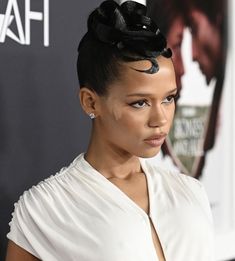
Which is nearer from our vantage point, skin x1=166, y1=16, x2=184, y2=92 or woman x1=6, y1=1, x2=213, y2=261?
woman x1=6, y1=1, x2=213, y2=261

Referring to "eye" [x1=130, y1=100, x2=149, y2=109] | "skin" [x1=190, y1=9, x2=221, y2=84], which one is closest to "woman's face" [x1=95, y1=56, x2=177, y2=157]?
"eye" [x1=130, y1=100, x2=149, y2=109]

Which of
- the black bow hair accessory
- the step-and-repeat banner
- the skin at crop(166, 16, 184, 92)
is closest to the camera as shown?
the black bow hair accessory

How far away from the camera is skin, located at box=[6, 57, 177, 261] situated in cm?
83

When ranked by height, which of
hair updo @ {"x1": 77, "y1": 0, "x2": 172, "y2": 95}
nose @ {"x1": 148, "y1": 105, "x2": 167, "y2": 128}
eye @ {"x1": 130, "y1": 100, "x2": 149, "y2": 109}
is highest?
hair updo @ {"x1": 77, "y1": 0, "x2": 172, "y2": 95}

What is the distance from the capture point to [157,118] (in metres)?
0.83

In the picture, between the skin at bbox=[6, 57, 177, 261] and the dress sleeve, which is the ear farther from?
the dress sleeve

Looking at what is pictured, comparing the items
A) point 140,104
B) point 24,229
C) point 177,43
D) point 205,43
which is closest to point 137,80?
point 140,104

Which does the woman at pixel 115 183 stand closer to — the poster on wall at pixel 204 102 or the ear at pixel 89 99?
the ear at pixel 89 99

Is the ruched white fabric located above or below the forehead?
below

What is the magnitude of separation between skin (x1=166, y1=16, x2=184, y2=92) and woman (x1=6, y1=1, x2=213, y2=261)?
21.8 inches

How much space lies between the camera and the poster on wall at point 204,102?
144cm

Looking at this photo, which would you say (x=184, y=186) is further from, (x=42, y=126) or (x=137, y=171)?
(x=42, y=126)

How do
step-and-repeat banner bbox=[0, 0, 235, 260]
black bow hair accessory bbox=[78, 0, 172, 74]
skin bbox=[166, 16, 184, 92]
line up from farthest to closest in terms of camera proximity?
skin bbox=[166, 16, 184, 92] → step-and-repeat banner bbox=[0, 0, 235, 260] → black bow hair accessory bbox=[78, 0, 172, 74]

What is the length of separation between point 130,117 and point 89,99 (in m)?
0.07
